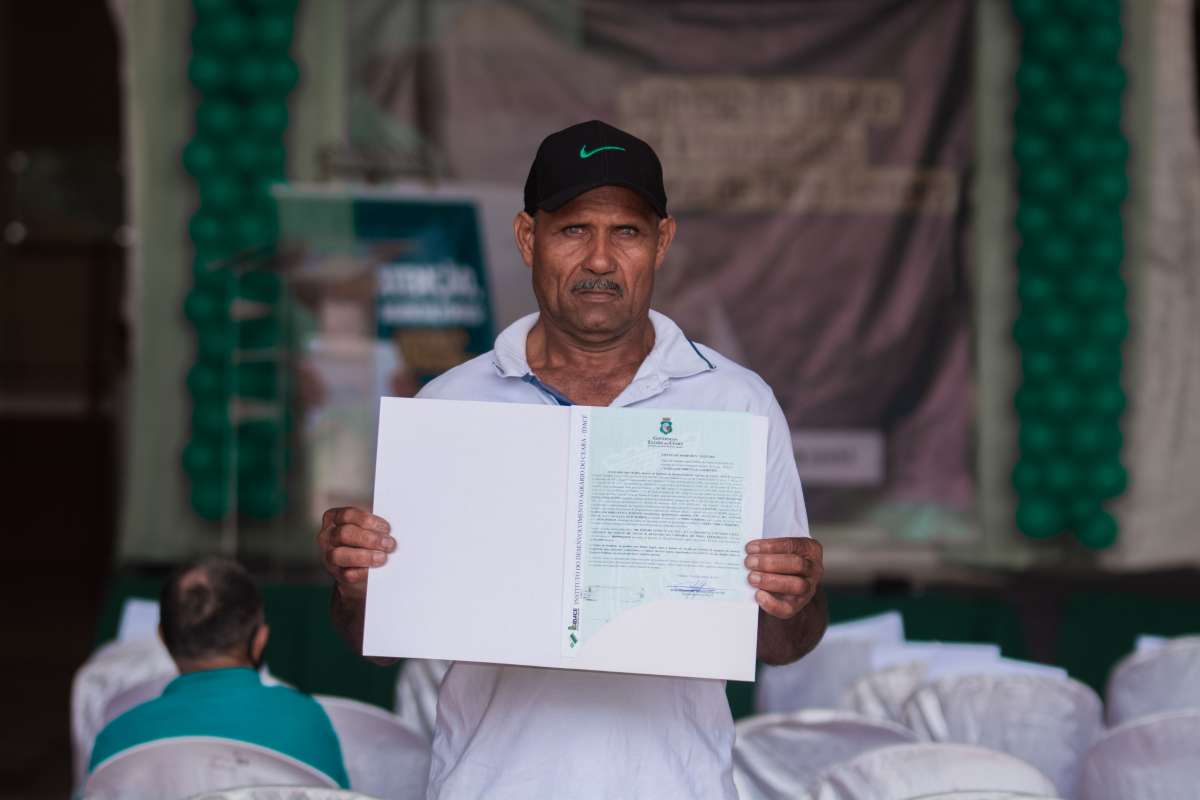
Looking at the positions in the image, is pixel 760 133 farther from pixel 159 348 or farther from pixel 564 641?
pixel 564 641

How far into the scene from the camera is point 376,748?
2.97 m

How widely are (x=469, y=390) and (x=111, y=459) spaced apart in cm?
1069

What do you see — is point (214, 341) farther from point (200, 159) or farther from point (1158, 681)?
point (1158, 681)

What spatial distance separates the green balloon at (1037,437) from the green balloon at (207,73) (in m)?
3.64

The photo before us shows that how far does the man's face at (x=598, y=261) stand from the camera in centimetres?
195

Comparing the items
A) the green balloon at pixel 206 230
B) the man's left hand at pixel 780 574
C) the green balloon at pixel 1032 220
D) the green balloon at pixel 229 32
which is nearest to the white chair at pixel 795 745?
the man's left hand at pixel 780 574

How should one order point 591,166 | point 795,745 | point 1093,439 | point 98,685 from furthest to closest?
point 1093,439, point 98,685, point 795,745, point 591,166

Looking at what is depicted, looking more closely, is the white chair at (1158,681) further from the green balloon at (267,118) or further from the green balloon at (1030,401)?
the green balloon at (267,118)

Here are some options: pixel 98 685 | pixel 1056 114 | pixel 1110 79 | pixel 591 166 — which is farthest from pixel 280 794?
pixel 1110 79

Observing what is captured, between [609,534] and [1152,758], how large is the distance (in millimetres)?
1281

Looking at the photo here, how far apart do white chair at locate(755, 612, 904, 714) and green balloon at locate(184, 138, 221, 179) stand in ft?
11.2

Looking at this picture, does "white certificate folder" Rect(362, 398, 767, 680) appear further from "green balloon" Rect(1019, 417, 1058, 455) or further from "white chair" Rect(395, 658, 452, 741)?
"green balloon" Rect(1019, 417, 1058, 455)

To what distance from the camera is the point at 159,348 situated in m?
6.39

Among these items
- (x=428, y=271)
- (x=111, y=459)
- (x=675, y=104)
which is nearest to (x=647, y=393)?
(x=428, y=271)
